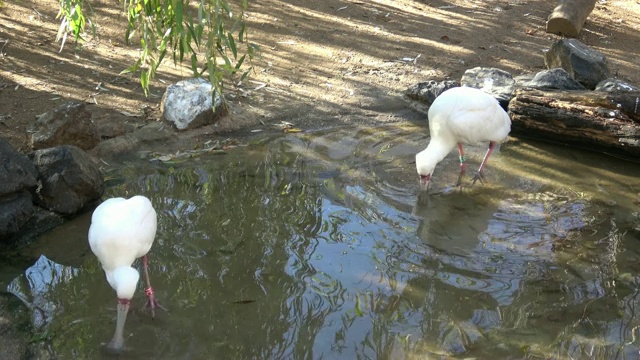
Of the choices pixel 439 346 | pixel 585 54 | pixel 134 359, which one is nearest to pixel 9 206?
pixel 134 359

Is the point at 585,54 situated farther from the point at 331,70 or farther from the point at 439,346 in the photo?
the point at 439,346

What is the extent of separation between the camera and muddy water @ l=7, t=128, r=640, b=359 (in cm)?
430

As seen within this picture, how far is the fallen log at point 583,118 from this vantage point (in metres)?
6.45

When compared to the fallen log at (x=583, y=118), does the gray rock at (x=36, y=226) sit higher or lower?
lower

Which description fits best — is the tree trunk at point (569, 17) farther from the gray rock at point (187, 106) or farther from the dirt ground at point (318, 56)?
the gray rock at point (187, 106)

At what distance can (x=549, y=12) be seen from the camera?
1084cm

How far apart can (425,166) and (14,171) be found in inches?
124

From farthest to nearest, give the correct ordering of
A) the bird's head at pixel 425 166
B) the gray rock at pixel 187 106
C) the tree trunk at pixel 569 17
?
the tree trunk at pixel 569 17 < the gray rock at pixel 187 106 < the bird's head at pixel 425 166

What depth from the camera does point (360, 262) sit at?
5.04 m

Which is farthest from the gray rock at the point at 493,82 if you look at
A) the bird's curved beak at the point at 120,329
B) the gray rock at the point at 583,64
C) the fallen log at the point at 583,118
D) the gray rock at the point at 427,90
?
the bird's curved beak at the point at 120,329

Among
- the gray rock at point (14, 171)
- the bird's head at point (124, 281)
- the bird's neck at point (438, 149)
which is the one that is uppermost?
the bird's neck at point (438, 149)

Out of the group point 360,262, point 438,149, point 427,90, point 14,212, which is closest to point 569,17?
point 427,90

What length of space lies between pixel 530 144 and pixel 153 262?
12.7 feet

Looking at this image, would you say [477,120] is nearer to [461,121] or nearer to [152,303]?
[461,121]
